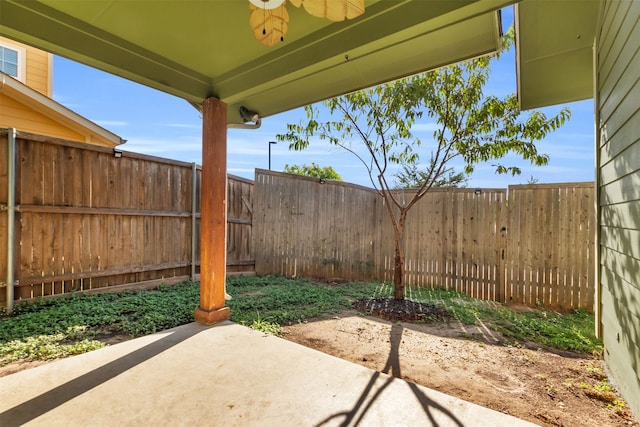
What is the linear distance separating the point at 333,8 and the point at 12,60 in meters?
8.07

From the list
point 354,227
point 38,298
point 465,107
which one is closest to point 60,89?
point 38,298

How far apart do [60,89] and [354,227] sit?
284 inches

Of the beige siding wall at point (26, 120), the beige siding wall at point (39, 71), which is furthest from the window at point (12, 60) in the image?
the beige siding wall at point (26, 120)

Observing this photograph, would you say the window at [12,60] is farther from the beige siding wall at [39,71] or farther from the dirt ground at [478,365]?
the dirt ground at [478,365]

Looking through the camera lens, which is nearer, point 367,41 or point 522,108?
point 367,41

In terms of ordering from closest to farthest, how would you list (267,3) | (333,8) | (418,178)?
(333,8) → (267,3) → (418,178)

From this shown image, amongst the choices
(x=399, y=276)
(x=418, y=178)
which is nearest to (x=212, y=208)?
(x=399, y=276)

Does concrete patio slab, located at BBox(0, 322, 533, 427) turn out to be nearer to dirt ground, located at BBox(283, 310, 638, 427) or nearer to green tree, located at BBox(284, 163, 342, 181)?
dirt ground, located at BBox(283, 310, 638, 427)

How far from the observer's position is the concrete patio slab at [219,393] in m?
1.55

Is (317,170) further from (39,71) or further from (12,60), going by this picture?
(12,60)

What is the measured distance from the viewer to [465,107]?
3746 millimetres

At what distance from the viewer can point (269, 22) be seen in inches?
64.0

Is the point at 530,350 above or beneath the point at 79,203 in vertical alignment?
beneath

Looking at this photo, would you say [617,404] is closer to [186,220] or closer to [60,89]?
[186,220]
